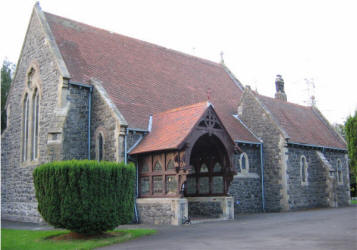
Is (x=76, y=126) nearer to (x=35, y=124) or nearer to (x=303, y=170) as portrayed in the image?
(x=35, y=124)

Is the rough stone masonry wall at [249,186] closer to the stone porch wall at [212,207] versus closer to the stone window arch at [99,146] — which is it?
the stone porch wall at [212,207]

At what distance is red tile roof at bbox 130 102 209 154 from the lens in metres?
17.3

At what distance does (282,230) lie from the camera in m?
13.8

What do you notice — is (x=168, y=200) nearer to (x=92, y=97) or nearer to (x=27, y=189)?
(x=92, y=97)

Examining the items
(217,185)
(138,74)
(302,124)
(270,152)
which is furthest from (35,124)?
(302,124)

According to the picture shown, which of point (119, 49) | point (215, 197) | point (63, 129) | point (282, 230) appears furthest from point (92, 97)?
point (282, 230)

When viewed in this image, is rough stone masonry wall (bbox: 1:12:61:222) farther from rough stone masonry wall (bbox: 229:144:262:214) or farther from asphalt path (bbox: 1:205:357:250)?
rough stone masonry wall (bbox: 229:144:262:214)

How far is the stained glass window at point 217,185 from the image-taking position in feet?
Answer: 66.4

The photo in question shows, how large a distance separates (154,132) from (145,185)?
262cm

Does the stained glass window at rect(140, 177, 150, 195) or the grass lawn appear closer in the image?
the grass lawn

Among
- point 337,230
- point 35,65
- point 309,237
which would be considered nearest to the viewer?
point 309,237

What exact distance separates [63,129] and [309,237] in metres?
12.2

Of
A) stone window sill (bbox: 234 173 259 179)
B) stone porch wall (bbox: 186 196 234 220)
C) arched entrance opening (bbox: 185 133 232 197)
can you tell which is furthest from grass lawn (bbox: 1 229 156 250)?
stone window sill (bbox: 234 173 259 179)

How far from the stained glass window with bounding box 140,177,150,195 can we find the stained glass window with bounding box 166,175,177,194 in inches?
53.2
